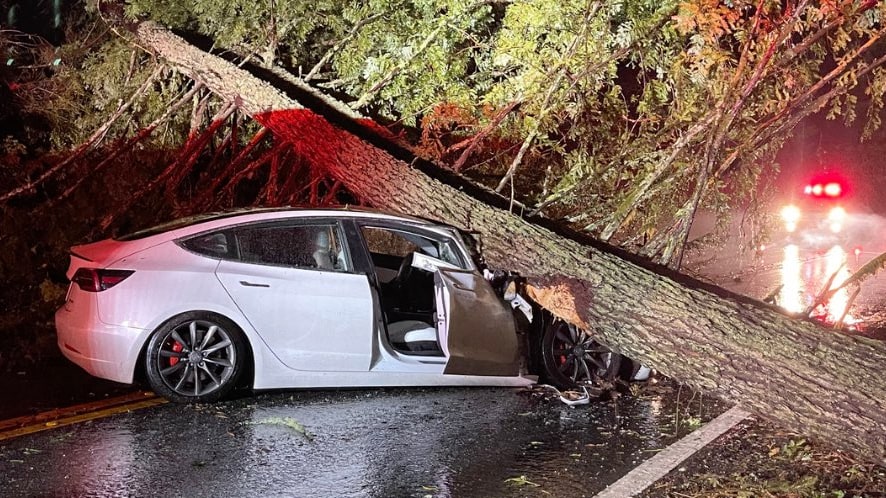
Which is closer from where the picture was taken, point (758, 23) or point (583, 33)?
point (758, 23)

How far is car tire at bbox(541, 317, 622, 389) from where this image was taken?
5855mm

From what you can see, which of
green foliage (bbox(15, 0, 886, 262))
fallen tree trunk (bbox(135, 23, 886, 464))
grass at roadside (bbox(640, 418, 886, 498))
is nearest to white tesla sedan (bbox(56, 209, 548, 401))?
fallen tree trunk (bbox(135, 23, 886, 464))

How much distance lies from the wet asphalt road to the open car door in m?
0.28

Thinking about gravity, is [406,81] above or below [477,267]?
above

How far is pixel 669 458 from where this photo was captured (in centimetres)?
456

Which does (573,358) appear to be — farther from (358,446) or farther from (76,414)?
(76,414)

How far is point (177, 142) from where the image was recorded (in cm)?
1080

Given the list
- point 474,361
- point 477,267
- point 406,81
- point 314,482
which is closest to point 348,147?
point 406,81

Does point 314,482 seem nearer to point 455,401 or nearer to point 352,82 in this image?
point 455,401

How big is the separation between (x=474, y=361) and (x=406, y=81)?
420 centimetres

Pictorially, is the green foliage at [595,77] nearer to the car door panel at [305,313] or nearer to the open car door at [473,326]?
the open car door at [473,326]

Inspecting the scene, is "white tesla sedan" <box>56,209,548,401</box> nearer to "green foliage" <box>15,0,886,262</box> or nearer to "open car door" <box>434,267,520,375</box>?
"open car door" <box>434,267,520,375</box>

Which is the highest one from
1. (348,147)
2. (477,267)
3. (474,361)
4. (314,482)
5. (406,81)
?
(406,81)

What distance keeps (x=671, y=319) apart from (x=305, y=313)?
2314mm
